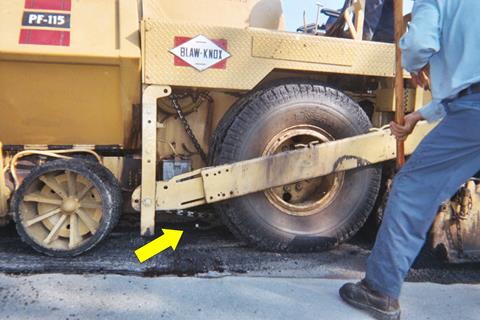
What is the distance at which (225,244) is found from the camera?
323cm

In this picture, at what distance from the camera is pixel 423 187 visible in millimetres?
2098

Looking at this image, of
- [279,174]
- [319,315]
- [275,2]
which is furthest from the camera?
[275,2]

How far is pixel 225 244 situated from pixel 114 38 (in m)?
1.69

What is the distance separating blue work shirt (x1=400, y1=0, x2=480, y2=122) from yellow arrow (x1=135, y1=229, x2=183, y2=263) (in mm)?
2071

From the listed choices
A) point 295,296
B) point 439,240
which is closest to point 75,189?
point 295,296

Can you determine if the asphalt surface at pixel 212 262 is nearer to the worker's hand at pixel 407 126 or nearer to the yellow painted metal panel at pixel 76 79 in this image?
the yellow painted metal panel at pixel 76 79

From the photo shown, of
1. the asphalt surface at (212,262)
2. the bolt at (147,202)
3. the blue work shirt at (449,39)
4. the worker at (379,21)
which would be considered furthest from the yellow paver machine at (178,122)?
the blue work shirt at (449,39)

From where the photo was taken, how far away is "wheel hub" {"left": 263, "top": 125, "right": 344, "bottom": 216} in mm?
3039

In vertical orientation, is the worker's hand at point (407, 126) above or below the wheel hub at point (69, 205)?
above

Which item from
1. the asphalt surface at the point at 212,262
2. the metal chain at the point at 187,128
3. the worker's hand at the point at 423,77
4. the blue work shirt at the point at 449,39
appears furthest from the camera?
the metal chain at the point at 187,128

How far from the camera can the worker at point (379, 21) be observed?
3.37 metres

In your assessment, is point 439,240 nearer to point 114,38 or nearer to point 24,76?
point 114,38

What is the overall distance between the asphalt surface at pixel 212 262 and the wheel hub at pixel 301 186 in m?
0.35

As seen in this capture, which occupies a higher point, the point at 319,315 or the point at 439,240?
the point at 439,240
